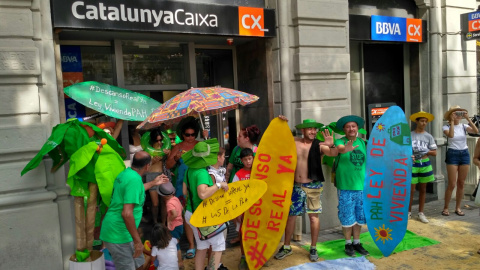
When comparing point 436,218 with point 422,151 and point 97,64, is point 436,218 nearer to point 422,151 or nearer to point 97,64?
point 422,151

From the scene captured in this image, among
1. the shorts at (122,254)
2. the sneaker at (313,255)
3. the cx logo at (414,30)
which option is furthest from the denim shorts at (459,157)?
the shorts at (122,254)

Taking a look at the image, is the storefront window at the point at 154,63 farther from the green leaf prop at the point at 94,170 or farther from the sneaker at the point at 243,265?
the sneaker at the point at 243,265

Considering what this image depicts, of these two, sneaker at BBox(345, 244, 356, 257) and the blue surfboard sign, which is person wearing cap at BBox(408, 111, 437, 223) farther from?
sneaker at BBox(345, 244, 356, 257)

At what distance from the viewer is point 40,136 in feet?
16.1

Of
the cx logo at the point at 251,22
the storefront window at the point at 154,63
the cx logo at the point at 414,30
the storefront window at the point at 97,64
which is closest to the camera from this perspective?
the storefront window at the point at 97,64

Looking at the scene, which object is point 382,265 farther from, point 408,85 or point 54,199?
point 408,85

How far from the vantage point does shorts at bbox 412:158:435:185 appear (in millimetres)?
6945

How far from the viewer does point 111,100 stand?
5.49 metres

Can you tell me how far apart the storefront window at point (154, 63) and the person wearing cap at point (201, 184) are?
2.56 metres

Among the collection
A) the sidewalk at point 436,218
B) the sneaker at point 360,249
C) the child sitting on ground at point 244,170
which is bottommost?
the sidewalk at point 436,218

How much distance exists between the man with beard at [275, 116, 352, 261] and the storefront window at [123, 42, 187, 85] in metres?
2.57

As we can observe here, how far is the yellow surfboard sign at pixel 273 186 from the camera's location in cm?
524

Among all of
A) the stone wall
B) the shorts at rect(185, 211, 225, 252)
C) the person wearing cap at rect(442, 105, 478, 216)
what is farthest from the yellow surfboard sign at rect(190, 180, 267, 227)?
the person wearing cap at rect(442, 105, 478, 216)

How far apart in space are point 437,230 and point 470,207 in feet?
5.65
